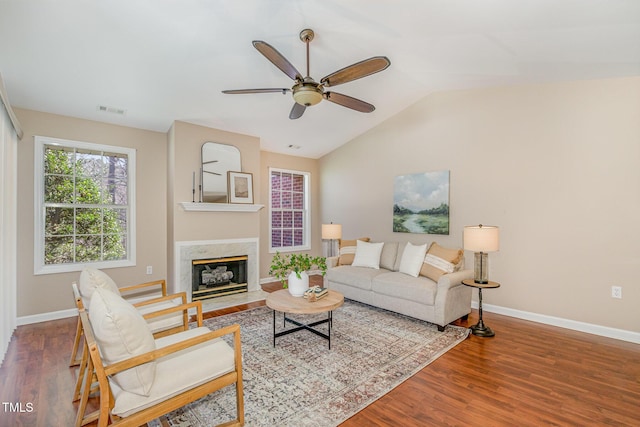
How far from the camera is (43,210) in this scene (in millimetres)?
3779

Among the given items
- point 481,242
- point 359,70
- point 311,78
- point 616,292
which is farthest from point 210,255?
point 616,292

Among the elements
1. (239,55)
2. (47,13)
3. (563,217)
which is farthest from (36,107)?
(563,217)

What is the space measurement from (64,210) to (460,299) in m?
5.30

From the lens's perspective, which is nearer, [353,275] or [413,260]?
[413,260]

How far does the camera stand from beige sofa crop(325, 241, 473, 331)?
3414 millimetres

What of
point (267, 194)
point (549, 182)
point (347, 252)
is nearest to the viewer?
point (549, 182)

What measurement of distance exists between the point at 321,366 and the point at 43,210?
13.2ft

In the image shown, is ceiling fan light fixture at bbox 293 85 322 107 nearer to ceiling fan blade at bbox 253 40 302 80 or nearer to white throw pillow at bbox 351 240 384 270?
ceiling fan blade at bbox 253 40 302 80

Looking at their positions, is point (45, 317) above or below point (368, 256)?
below

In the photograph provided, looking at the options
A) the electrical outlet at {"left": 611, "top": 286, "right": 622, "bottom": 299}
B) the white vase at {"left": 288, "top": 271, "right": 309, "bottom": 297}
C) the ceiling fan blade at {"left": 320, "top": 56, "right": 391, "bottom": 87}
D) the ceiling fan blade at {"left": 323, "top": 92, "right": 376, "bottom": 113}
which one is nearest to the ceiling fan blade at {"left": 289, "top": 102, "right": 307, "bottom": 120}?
the ceiling fan blade at {"left": 323, "top": 92, "right": 376, "bottom": 113}

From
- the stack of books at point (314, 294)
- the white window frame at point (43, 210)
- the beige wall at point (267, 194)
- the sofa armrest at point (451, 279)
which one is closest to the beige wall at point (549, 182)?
the sofa armrest at point (451, 279)

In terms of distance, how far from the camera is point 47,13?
239cm

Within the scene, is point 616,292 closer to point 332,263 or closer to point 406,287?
point 406,287

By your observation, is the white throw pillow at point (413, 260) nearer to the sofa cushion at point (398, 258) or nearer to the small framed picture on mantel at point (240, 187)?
the sofa cushion at point (398, 258)
